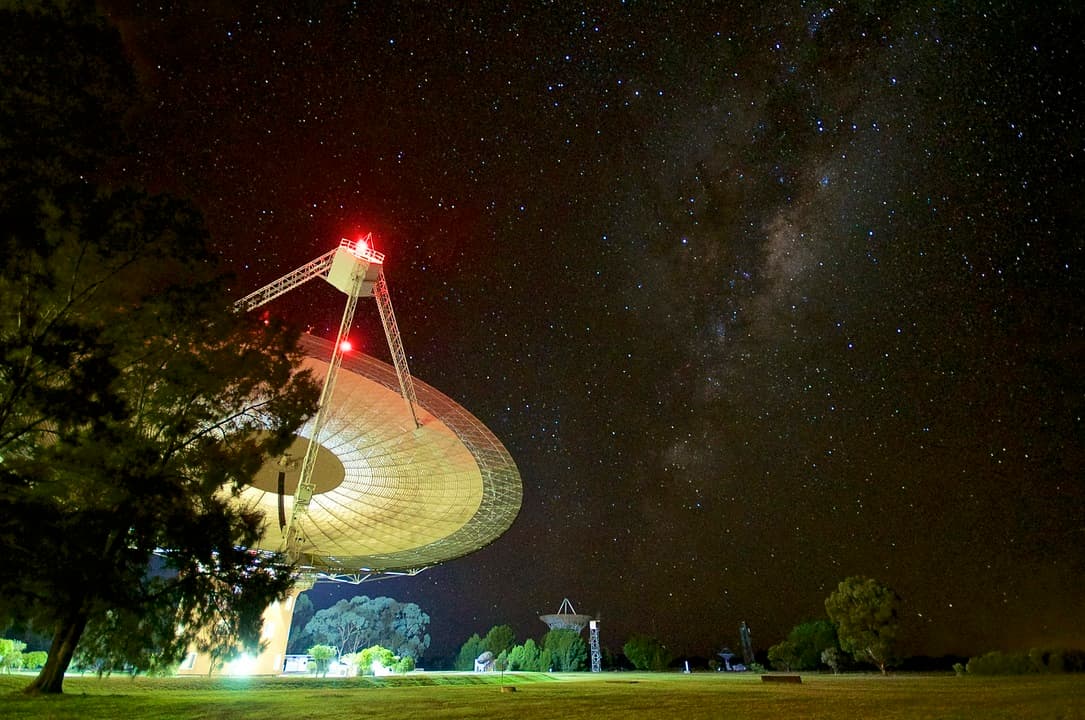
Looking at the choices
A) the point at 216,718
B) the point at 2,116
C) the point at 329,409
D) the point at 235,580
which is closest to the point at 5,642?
the point at 329,409

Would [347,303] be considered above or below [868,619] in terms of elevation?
above

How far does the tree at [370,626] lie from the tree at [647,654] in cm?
2775

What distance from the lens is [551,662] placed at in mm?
66438

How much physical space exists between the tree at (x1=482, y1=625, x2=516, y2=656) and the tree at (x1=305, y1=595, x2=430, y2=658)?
740cm

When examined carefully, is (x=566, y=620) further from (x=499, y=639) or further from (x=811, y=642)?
(x=811, y=642)

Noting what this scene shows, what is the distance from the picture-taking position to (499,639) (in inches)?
2867

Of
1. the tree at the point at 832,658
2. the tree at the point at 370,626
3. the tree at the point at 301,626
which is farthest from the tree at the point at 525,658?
the tree at the point at 832,658

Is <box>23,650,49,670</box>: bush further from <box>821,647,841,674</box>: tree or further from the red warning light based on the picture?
<box>821,647,841,674</box>: tree

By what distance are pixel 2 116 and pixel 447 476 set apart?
88.8 feet

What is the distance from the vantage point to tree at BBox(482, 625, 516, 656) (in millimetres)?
71438

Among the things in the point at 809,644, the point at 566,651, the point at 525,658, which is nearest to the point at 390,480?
the point at 525,658

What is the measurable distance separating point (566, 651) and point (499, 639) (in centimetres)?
976

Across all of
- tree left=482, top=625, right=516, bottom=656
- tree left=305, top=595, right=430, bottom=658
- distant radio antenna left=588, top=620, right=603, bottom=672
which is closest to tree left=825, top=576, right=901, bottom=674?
distant radio antenna left=588, top=620, right=603, bottom=672

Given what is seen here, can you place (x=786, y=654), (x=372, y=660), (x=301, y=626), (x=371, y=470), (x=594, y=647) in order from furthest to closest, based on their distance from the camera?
1. (x=301, y=626)
2. (x=786, y=654)
3. (x=594, y=647)
4. (x=372, y=660)
5. (x=371, y=470)
